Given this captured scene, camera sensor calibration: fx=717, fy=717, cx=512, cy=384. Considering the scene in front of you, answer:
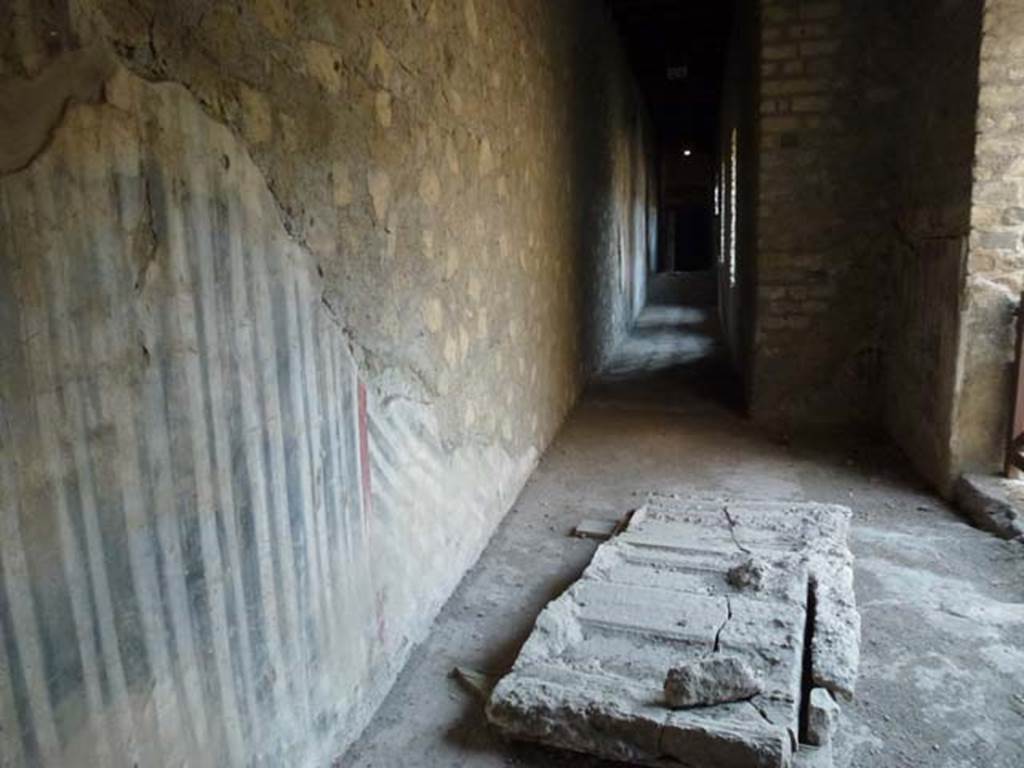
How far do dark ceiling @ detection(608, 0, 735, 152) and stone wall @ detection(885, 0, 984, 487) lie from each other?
3154mm

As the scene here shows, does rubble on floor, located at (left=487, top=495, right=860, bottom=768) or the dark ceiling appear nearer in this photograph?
rubble on floor, located at (left=487, top=495, right=860, bottom=768)

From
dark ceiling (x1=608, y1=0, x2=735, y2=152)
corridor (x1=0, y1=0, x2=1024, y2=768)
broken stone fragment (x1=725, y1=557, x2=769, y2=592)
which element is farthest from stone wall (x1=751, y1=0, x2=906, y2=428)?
dark ceiling (x1=608, y1=0, x2=735, y2=152)

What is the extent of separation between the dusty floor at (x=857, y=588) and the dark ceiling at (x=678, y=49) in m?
3.96

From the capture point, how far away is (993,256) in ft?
9.42

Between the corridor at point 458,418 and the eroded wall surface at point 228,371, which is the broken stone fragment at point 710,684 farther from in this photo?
the eroded wall surface at point 228,371

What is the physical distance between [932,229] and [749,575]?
2.22 metres

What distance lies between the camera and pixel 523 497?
316 centimetres

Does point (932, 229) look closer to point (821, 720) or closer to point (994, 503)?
point (994, 503)

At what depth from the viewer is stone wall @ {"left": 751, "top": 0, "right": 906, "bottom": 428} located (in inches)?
151

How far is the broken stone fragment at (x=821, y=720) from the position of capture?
4.99ft

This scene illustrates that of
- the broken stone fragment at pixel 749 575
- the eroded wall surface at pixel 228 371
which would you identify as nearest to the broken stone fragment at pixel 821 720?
the broken stone fragment at pixel 749 575

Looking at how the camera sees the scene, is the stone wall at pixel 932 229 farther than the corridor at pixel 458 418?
Yes

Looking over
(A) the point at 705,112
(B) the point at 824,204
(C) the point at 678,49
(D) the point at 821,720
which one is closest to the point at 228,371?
(D) the point at 821,720

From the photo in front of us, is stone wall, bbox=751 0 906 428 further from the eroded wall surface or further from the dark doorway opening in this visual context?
the eroded wall surface
